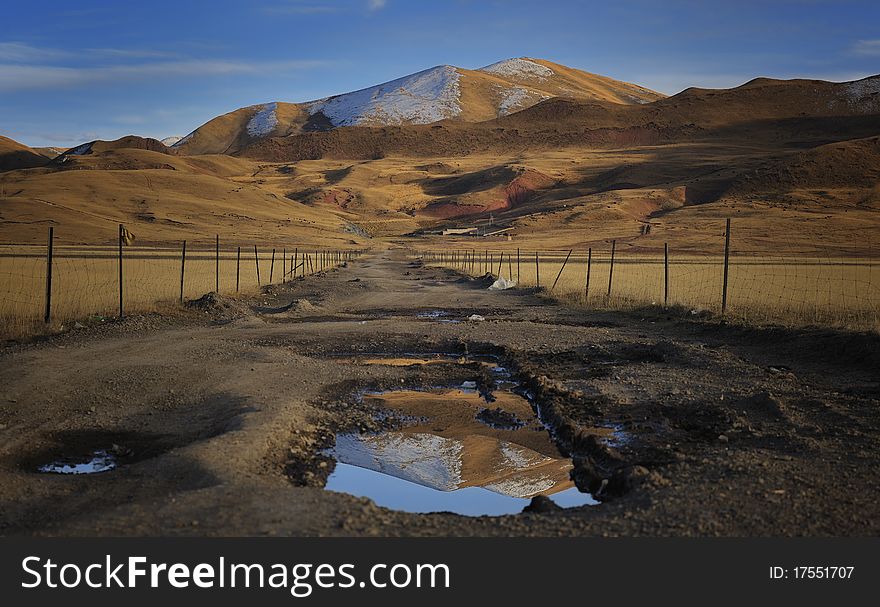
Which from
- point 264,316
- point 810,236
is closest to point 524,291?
point 264,316

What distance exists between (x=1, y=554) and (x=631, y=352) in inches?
458

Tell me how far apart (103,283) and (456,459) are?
2291 centimetres

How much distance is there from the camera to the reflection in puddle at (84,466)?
25.4 feet

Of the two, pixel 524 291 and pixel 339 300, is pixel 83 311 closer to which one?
pixel 339 300

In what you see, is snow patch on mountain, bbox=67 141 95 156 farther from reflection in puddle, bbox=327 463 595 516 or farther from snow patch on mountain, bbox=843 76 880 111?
reflection in puddle, bbox=327 463 595 516

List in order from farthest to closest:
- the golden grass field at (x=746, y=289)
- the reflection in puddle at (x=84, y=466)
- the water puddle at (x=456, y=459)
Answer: the golden grass field at (x=746, y=289) → the reflection in puddle at (x=84, y=466) → the water puddle at (x=456, y=459)

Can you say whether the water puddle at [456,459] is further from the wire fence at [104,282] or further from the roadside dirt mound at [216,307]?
the roadside dirt mound at [216,307]

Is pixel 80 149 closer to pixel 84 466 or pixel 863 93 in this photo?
pixel 863 93

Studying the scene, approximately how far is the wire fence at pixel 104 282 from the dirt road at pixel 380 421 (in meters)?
1.84

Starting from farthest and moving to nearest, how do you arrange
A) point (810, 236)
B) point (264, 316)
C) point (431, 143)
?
1. point (431, 143)
2. point (810, 236)
3. point (264, 316)

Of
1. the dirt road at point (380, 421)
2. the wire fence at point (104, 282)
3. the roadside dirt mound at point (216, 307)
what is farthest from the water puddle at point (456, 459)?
the roadside dirt mound at point (216, 307)

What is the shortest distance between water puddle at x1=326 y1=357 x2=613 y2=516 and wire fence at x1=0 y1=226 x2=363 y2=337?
9290mm

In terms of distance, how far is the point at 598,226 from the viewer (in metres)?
88.7

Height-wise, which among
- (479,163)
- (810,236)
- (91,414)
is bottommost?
(91,414)
